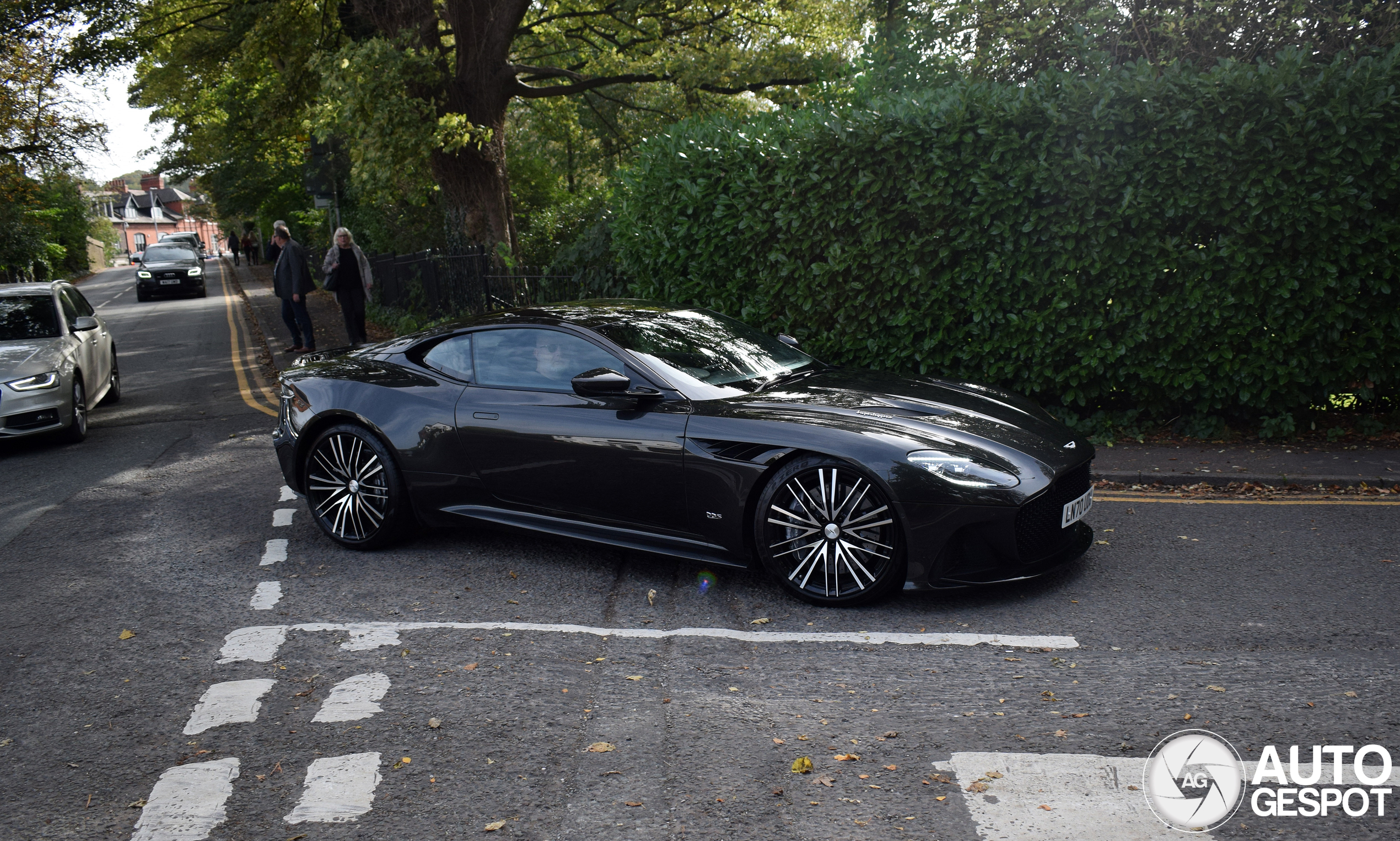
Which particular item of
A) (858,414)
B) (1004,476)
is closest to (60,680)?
(858,414)

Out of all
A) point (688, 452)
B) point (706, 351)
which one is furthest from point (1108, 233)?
point (688, 452)

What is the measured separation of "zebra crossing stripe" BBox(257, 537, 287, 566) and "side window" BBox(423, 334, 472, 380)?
144 cm

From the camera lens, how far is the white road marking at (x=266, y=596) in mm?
5258

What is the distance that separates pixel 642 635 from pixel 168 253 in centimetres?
3619

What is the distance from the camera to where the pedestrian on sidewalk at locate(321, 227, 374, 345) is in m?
14.2

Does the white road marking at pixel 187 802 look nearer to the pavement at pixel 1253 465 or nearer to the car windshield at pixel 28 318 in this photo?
the pavement at pixel 1253 465

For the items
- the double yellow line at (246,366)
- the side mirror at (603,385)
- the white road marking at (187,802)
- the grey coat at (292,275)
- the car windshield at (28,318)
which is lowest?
the white road marking at (187,802)

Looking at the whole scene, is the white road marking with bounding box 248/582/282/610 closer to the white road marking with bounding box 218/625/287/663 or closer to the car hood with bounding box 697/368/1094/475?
the white road marking with bounding box 218/625/287/663

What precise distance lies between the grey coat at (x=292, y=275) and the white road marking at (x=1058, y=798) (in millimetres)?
13741

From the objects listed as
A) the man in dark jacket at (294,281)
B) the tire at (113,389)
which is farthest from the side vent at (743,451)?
the man in dark jacket at (294,281)

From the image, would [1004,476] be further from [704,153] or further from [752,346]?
[704,153]

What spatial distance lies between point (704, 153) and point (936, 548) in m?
6.35

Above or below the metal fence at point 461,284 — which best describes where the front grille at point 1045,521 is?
below

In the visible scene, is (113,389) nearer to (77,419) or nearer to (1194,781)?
(77,419)
